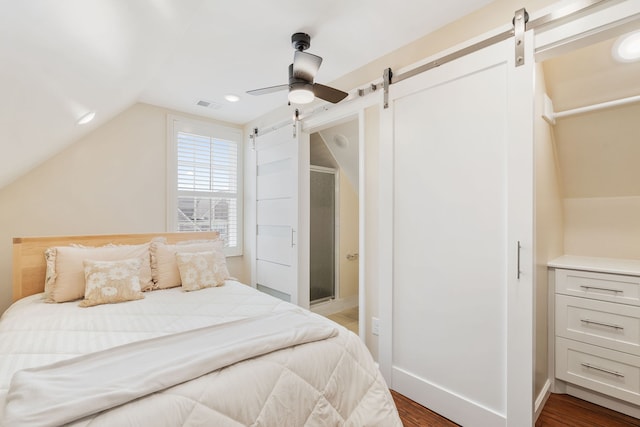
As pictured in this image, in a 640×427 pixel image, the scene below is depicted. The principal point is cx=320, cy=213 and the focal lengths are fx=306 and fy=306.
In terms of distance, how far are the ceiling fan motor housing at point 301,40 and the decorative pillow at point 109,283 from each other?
201cm

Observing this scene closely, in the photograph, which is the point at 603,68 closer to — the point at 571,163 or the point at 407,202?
the point at 571,163

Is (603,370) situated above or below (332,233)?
below

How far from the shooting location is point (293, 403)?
4.08 ft

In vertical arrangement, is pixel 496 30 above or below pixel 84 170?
above

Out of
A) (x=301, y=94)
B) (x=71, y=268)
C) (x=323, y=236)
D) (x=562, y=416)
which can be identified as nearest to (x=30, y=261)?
(x=71, y=268)

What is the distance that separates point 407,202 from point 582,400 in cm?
184

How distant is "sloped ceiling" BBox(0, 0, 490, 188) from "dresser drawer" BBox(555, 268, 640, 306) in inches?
72.8

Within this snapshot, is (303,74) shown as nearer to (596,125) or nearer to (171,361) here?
(171,361)

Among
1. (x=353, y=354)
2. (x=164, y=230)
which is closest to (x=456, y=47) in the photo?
(x=353, y=354)

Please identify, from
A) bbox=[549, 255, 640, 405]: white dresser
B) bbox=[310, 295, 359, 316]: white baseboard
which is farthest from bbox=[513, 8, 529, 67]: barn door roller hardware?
bbox=[310, 295, 359, 316]: white baseboard

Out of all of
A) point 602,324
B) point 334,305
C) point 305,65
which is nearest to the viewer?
point 305,65

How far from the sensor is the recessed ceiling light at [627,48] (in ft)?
5.57

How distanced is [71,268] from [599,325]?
362cm

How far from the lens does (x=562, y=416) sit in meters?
1.98
